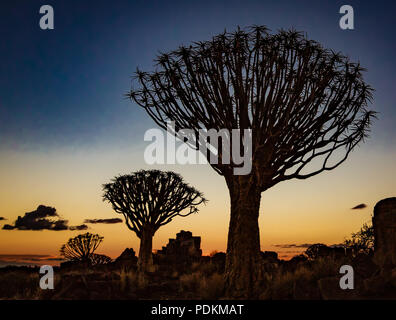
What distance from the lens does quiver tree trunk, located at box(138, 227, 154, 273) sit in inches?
805

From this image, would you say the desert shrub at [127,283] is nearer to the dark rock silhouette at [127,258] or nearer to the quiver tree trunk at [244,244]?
the quiver tree trunk at [244,244]

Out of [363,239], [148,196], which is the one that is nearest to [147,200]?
[148,196]

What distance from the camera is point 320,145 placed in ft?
37.6

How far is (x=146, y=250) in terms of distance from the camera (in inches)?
816

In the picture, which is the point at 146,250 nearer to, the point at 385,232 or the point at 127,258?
the point at 127,258

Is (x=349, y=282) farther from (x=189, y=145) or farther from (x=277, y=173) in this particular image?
(x=189, y=145)

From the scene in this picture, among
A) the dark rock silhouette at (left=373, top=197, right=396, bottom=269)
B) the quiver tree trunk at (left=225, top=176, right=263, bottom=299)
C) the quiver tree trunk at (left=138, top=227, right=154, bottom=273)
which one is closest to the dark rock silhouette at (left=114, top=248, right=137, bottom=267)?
the quiver tree trunk at (left=138, top=227, right=154, bottom=273)

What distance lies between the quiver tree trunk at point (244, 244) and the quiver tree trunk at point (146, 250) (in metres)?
10.6

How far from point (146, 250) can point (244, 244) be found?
11.3 m

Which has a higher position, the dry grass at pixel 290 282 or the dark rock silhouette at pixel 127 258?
the dry grass at pixel 290 282

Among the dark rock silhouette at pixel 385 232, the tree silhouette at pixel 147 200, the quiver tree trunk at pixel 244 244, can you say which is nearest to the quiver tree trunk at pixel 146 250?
the tree silhouette at pixel 147 200

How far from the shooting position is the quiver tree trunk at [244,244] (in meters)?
10.2

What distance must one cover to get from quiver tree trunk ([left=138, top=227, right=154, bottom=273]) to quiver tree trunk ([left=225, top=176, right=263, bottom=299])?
1065 centimetres
